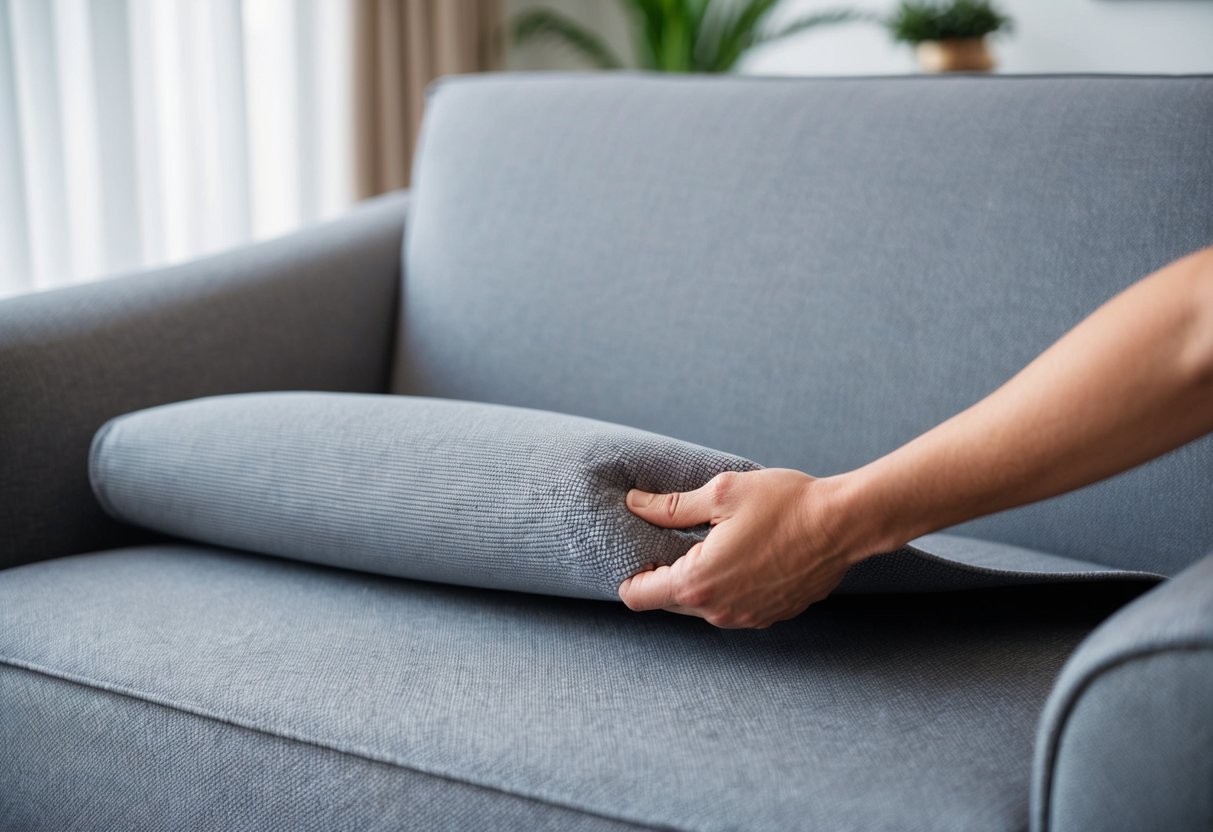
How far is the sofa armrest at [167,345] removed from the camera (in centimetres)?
99

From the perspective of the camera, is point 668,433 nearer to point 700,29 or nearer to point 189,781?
point 189,781

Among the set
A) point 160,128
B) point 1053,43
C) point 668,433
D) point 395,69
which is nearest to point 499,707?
point 668,433

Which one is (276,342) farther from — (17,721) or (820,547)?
(820,547)

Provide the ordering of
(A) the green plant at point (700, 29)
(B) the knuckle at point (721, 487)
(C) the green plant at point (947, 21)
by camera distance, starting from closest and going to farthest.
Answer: (B) the knuckle at point (721, 487) < (C) the green plant at point (947, 21) < (A) the green plant at point (700, 29)

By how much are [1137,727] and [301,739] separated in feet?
1.54

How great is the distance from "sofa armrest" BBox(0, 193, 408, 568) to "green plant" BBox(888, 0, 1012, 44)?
60.5 inches

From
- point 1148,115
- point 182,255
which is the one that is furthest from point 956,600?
point 182,255

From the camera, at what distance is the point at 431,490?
0.78 m

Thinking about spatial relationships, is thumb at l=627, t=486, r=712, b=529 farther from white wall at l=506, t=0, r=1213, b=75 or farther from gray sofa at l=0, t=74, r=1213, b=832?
white wall at l=506, t=0, r=1213, b=75

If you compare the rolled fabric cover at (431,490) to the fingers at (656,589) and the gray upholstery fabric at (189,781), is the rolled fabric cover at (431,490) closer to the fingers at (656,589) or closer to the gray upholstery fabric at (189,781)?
the fingers at (656,589)

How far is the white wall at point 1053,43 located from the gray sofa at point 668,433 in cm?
129

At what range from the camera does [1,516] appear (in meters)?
0.97

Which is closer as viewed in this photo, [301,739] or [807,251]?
[301,739]

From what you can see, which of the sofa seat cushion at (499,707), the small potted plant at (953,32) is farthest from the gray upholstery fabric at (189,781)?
the small potted plant at (953,32)
